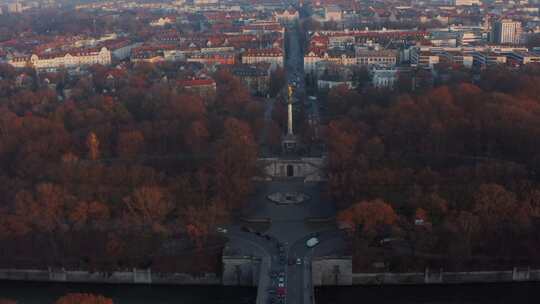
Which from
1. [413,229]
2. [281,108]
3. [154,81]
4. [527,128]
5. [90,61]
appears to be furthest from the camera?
[90,61]

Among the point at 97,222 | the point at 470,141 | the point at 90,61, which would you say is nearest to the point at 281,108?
the point at 470,141

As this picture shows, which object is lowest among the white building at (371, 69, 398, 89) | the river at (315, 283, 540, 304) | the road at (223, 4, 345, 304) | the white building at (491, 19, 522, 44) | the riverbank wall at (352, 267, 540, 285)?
the river at (315, 283, 540, 304)

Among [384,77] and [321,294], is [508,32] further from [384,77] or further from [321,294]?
[321,294]

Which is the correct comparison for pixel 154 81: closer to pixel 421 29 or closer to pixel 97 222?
pixel 97 222

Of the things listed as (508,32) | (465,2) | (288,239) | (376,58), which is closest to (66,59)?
(376,58)

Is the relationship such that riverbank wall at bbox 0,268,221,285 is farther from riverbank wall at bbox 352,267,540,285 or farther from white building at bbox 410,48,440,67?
white building at bbox 410,48,440,67

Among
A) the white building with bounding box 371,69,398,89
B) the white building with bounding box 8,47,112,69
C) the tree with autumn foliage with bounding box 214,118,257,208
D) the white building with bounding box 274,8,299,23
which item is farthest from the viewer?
the white building with bounding box 274,8,299,23

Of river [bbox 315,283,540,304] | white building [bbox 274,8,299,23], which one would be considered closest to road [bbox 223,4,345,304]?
river [bbox 315,283,540,304]

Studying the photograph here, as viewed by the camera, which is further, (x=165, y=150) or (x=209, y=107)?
(x=209, y=107)
